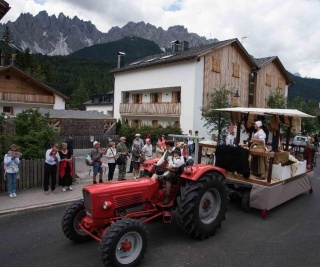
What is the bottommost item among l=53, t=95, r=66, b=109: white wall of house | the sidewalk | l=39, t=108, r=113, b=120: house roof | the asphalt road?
the asphalt road

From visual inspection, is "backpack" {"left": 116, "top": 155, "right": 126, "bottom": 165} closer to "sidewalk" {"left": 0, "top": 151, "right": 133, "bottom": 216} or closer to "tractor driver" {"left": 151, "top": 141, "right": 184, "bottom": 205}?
"sidewalk" {"left": 0, "top": 151, "right": 133, "bottom": 216}

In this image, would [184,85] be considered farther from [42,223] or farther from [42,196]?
[42,223]

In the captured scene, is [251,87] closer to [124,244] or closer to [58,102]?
[58,102]

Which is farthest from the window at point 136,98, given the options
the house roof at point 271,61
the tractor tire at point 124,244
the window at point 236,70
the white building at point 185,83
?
the tractor tire at point 124,244

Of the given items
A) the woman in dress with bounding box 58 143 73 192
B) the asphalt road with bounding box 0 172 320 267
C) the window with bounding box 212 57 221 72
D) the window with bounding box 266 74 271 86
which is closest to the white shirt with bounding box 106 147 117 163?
the woman in dress with bounding box 58 143 73 192

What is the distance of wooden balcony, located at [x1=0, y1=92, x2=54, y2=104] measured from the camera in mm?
33656

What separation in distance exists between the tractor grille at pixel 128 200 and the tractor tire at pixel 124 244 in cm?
53

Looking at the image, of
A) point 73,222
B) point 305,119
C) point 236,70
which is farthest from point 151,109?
point 73,222

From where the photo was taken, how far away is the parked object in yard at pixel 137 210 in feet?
15.8

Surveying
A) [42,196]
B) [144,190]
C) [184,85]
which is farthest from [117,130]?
[144,190]

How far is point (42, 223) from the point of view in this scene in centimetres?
686

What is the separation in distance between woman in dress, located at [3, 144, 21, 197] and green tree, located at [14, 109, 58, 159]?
1.23m

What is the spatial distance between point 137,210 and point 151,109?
2273cm

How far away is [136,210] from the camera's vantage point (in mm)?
5676
